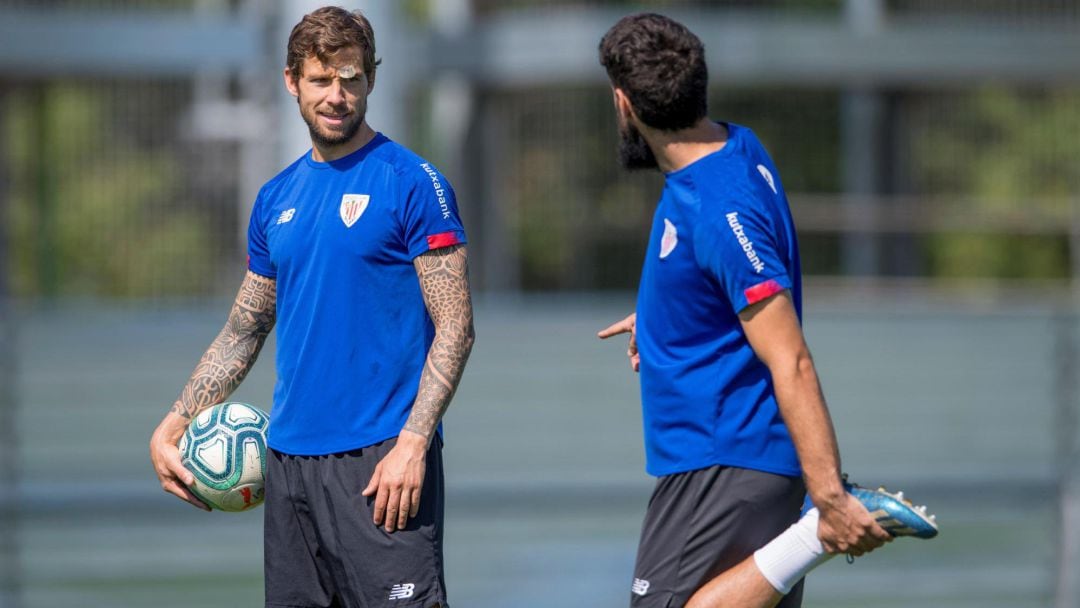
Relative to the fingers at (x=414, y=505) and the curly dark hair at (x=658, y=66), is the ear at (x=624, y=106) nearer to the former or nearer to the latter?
the curly dark hair at (x=658, y=66)

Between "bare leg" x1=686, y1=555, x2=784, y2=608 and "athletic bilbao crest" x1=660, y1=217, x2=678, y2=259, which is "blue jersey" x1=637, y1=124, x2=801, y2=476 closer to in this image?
"athletic bilbao crest" x1=660, y1=217, x2=678, y2=259

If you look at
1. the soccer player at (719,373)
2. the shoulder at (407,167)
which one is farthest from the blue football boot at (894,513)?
the shoulder at (407,167)

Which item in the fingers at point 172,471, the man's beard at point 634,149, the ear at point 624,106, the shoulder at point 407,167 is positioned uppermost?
the ear at point 624,106

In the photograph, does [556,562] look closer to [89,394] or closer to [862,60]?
[89,394]

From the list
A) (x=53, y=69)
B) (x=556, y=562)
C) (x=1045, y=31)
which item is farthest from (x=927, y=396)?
(x=53, y=69)

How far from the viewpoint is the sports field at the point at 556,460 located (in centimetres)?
732

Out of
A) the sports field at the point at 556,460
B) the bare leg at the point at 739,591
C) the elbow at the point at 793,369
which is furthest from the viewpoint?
the sports field at the point at 556,460

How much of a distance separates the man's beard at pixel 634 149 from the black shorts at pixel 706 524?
721 millimetres

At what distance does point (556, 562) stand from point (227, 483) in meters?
4.24

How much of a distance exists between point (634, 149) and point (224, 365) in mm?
1141

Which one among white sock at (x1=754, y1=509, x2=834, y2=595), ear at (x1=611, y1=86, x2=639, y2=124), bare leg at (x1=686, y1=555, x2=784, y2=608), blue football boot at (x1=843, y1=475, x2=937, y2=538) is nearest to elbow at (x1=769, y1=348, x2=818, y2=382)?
blue football boot at (x1=843, y1=475, x2=937, y2=538)

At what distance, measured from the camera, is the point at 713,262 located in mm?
3004

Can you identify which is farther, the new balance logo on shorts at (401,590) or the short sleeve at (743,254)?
the new balance logo on shorts at (401,590)

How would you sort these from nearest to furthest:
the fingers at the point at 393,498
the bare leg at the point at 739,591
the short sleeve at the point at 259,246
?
the fingers at the point at 393,498 → the bare leg at the point at 739,591 → the short sleeve at the point at 259,246
